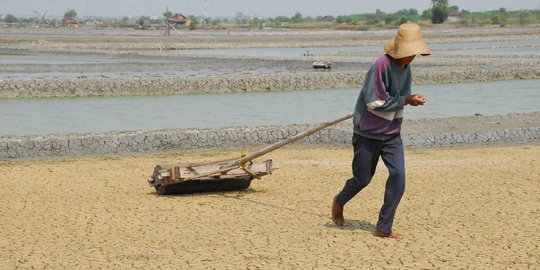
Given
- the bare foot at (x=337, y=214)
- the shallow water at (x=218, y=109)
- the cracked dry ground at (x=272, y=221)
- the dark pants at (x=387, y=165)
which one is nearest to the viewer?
the cracked dry ground at (x=272, y=221)

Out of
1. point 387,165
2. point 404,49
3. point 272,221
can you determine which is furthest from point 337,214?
point 404,49

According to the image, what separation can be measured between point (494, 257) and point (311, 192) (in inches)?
92.9

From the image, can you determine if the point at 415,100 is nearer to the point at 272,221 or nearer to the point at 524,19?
the point at 272,221

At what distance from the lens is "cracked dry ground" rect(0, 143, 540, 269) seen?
205 inches

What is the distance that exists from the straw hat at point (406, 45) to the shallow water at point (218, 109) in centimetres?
730

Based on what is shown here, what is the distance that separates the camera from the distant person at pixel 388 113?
540 centimetres

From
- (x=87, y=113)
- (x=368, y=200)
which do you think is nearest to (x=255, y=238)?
(x=368, y=200)

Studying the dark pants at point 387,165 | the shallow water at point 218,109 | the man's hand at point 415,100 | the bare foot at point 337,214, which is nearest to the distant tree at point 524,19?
the shallow water at point 218,109

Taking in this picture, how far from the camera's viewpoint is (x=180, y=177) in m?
6.97

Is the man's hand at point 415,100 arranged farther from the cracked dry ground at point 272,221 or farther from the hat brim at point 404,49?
the cracked dry ground at point 272,221

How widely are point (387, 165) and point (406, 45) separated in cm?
75

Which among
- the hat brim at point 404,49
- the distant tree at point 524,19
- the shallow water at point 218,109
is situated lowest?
Result: the distant tree at point 524,19

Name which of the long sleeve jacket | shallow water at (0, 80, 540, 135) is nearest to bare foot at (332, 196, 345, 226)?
the long sleeve jacket

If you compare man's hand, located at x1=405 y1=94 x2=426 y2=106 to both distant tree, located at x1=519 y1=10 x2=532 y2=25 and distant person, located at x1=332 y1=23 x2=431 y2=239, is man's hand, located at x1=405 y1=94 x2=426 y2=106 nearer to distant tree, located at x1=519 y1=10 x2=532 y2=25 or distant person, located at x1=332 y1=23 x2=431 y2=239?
distant person, located at x1=332 y1=23 x2=431 y2=239
